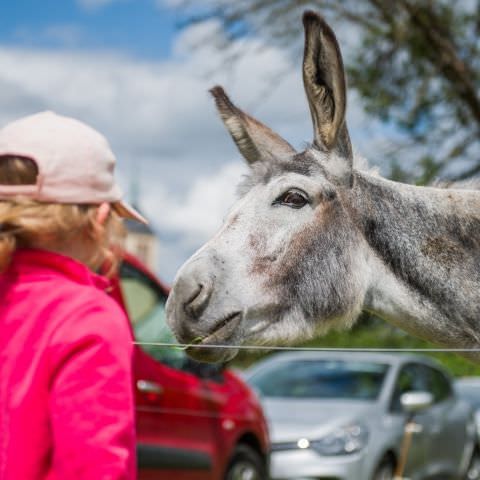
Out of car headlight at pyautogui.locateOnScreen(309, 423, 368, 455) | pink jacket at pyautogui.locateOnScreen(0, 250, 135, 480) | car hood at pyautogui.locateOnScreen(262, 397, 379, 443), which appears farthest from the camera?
car hood at pyautogui.locateOnScreen(262, 397, 379, 443)

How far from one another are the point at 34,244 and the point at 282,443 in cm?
760

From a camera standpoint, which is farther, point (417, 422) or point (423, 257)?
point (417, 422)

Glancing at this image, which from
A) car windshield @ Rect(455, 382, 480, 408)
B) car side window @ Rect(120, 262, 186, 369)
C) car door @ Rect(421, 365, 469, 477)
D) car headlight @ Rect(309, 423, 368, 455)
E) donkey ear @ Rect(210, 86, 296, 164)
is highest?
donkey ear @ Rect(210, 86, 296, 164)

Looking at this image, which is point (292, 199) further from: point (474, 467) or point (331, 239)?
point (474, 467)

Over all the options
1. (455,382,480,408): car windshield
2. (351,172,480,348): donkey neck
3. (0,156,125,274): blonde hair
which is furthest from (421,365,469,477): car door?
(0,156,125,274): blonde hair

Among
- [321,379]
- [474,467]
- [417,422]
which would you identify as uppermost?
[321,379]

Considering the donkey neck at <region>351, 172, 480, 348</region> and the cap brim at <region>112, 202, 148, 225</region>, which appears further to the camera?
the donkey neck at <region>351, 172, 480, 348</region>

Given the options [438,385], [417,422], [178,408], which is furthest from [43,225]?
[438,385]

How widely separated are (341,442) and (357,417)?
1.26ft

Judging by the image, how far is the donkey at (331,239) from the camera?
2.97 m

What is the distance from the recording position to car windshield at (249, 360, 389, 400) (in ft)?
34.8

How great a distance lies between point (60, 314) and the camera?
2.27m

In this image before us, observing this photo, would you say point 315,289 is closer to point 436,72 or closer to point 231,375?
point 231,375

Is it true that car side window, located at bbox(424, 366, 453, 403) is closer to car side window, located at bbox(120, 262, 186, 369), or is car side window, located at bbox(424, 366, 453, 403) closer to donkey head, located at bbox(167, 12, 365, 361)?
car side window, located at bbox(120, 262, 186, 369)
